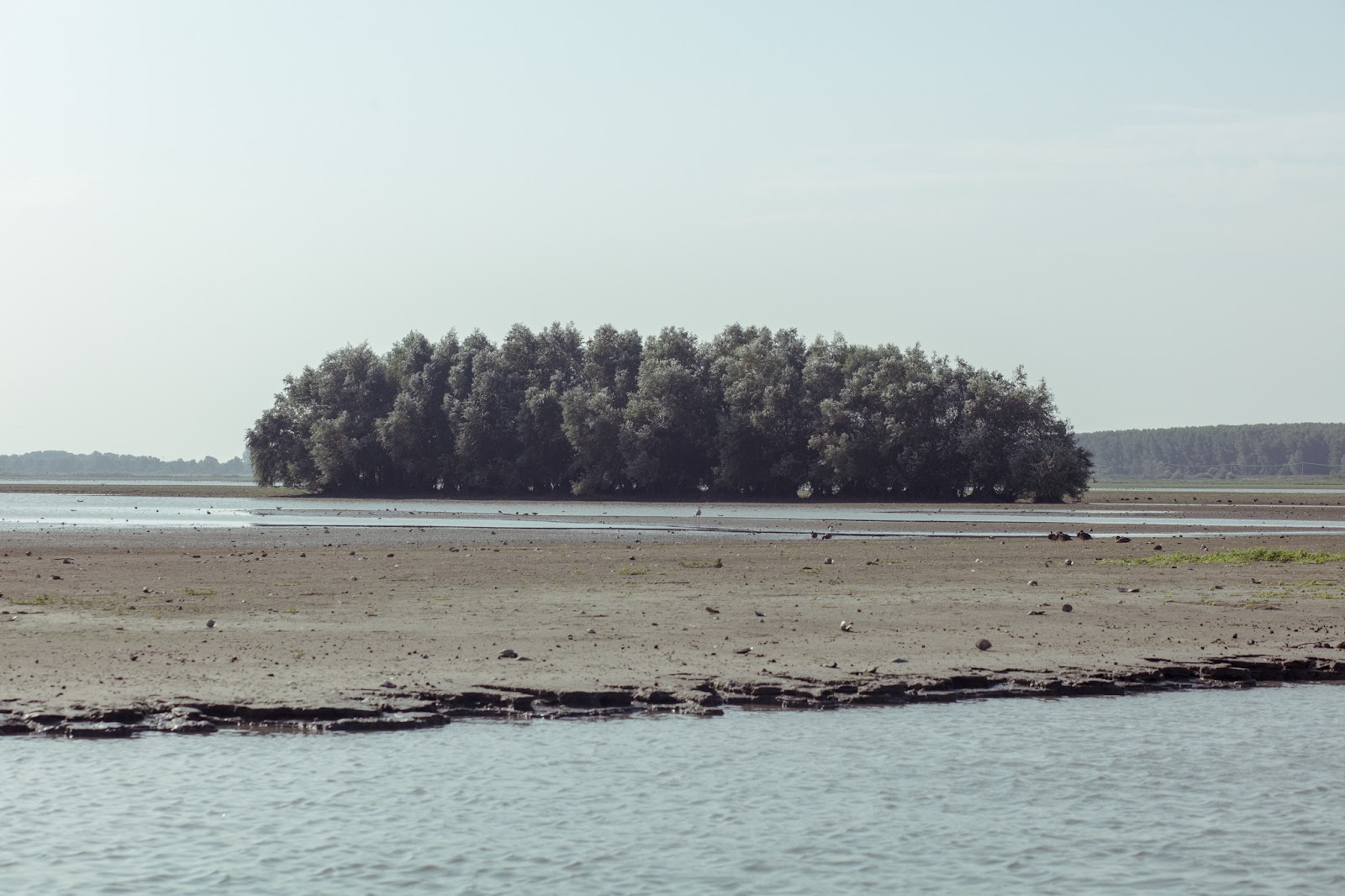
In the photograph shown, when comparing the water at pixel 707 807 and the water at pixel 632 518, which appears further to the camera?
the water at pixel 632 518

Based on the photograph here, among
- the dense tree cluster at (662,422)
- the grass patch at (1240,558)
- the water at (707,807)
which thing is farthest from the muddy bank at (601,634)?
the dense tree cluster at (662,422)

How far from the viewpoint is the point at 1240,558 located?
110ft

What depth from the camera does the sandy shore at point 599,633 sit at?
604 inches

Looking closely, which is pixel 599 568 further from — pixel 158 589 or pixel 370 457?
pixel 370 457

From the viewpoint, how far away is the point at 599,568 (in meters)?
31.2

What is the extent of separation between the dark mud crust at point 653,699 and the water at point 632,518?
29.2 metres

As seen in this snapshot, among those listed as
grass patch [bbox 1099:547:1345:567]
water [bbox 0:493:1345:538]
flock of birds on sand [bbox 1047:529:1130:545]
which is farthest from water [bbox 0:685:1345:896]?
water [bbox 0:493:1345:538]

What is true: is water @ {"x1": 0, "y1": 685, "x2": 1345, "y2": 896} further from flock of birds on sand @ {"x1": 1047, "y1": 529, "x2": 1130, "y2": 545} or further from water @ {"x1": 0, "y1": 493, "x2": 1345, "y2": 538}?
water @ {"x1": 0, "y1": 493, "x2": 1345, "y2": 538}

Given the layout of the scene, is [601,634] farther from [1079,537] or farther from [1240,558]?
[1079,537]

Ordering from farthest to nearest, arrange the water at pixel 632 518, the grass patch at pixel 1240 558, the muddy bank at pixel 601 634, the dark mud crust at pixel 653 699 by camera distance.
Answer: the water at pixel 632 518
the grass patch at pixel 1240 558
the muddy bank at pixel 601 634
the dark mud crust at pixel 653 699

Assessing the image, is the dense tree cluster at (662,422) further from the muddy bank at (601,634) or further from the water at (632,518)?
the muddy bank at (601,634)

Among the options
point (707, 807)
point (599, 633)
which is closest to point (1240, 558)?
point (599, 633)

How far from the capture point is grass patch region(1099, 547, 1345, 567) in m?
33.0

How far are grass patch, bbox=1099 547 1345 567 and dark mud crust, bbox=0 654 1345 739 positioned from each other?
1505cm
